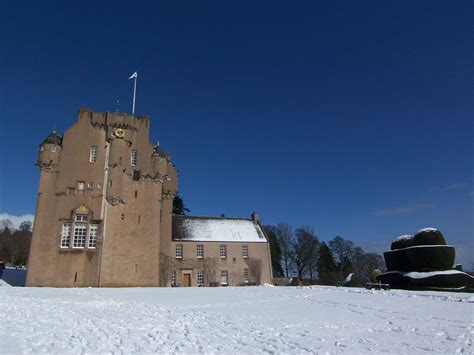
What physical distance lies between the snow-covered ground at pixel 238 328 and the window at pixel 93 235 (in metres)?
19.4

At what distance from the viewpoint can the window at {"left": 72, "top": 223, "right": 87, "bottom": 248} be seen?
35.8 metres

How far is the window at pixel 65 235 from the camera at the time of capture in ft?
117

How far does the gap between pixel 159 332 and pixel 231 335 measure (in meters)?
2.08

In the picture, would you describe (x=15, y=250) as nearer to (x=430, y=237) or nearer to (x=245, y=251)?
(x=245, y=251)

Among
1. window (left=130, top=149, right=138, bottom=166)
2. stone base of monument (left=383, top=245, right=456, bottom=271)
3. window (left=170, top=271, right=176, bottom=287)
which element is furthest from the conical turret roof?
stone base of monument (left=383, top=245, right=456, bottom=271)

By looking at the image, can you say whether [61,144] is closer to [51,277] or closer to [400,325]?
[51,277]

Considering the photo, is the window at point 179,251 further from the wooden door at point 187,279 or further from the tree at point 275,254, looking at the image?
the tree at point 275,254

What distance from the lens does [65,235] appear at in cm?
3581

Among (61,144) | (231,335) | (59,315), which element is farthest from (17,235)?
(231,335)

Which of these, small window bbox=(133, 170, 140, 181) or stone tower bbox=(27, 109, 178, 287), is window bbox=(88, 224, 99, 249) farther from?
small window bbox=(133, 170, 140, 181)

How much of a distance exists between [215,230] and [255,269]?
6.70m

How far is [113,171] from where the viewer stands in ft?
125

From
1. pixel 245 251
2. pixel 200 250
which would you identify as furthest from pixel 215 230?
pixel 245 251

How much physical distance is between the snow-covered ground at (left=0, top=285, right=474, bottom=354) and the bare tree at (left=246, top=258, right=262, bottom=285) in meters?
28.2
